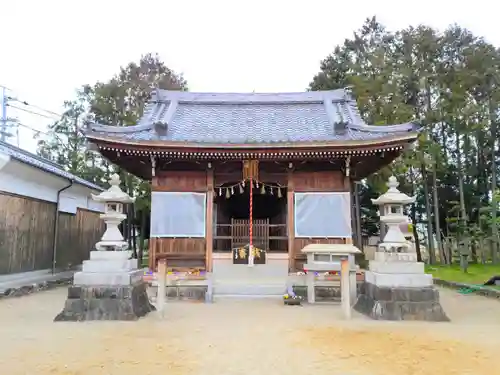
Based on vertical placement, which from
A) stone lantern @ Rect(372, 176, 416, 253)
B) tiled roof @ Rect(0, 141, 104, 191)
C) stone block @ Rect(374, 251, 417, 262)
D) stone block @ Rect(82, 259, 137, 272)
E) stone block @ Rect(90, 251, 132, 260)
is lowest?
stone block @ Rect(82, 259, 137, 272)

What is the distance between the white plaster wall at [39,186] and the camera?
10.6m

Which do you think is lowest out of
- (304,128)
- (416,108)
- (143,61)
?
(304,128)

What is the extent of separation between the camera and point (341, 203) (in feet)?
36.3

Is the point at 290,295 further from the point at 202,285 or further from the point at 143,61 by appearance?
the point at 143,61

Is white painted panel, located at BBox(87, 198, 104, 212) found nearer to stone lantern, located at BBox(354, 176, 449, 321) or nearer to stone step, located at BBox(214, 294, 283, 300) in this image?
stone step, located at BBox(214, 294, 283, 300)

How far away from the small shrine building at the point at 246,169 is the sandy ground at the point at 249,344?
9.95ft

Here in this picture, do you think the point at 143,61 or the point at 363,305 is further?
the point at 143,61

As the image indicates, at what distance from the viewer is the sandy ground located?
4.35m

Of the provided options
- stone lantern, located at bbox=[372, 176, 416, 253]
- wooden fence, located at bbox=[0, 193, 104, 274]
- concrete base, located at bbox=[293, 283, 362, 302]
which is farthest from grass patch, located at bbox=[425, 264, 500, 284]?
wooden fence, located at bbox=[0, 193, 104, 274]

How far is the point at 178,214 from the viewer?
36.2 ft

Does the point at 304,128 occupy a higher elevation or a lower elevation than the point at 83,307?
higher

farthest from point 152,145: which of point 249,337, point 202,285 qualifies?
point 249,337

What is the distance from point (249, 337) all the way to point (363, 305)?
3243 mm

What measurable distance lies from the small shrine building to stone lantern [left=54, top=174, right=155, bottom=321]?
3.25 meters
